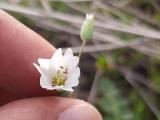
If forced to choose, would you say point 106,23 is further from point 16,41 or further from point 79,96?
point 16,41

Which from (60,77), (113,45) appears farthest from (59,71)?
(113,45)

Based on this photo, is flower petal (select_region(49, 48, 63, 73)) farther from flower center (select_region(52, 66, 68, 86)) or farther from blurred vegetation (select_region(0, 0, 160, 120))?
blurred vegetation (select_region(0, 0, 160, 120))

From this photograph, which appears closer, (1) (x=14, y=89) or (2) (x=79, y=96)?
(1) (x=14, y=89)

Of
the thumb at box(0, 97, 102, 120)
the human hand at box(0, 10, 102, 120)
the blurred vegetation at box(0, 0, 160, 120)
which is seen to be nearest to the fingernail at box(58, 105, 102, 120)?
the thumb at box(0, 97, 102, 120)

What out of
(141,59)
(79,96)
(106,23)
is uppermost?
(106,23)

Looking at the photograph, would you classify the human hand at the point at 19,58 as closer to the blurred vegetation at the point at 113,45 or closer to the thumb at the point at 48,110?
the thumb at the point at 48,110

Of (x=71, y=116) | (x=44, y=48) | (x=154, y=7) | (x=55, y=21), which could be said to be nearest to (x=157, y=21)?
(x=154, y=7)

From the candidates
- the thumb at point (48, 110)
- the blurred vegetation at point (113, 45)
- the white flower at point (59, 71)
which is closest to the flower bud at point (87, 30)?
the white flower at point (59, 71)
